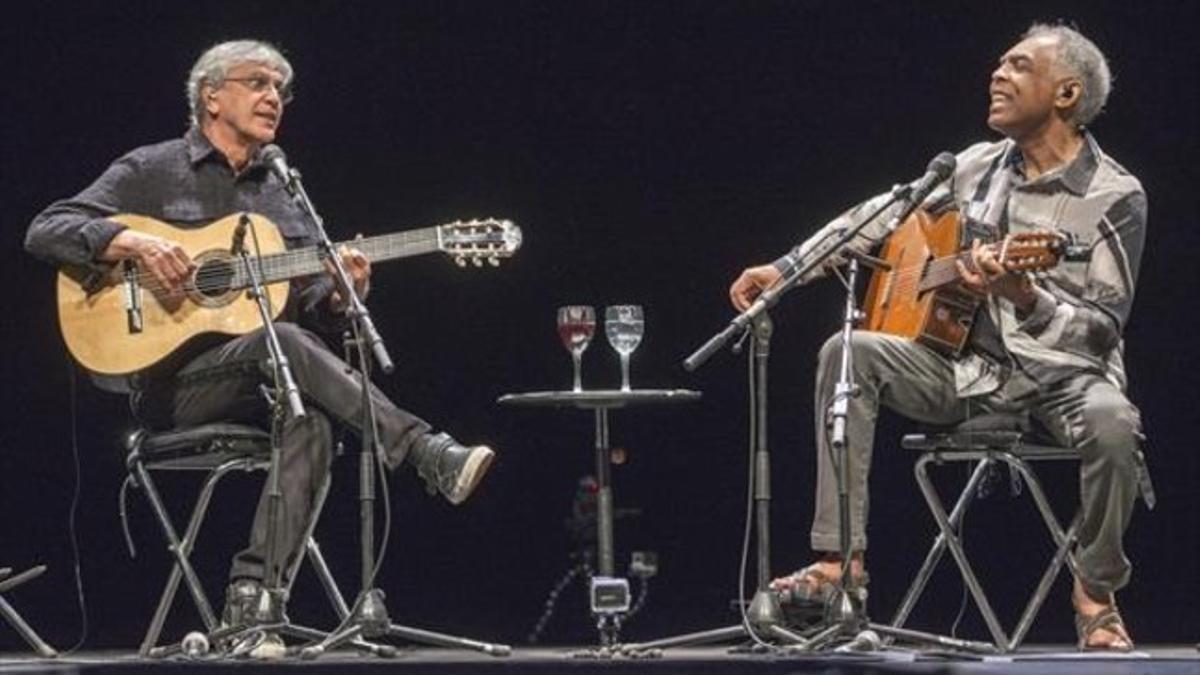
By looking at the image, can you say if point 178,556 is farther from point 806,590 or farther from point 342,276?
point 806,590

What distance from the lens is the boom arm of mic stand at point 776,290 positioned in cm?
477

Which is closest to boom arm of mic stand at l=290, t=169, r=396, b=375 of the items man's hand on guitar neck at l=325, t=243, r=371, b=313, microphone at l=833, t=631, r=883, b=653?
man's hand on guitar neck at l=325, t=243, r=371, b=313

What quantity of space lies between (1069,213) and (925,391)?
518mm

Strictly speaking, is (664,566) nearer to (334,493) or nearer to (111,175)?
(334,493)

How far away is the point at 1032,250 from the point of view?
16.0 ft

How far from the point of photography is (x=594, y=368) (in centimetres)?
658

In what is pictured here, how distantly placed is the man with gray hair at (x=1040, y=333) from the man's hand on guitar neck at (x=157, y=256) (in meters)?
1.24

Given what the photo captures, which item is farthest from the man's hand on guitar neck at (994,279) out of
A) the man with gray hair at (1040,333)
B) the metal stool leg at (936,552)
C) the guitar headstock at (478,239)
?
the guitar headstock at (478,239)

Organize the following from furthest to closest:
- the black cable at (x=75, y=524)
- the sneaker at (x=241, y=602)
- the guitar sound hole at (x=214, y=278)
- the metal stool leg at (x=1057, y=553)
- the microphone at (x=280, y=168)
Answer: the black cable at (x=75, y=524) < the guitar sound hole at (x=214, y=278) < the metal stool leg at (x=1057, y=553) < the sneaker at (x=241, y=602) < the microphone at (x=280, y=168)

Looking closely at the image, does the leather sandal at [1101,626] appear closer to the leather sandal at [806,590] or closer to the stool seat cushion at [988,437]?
the stool seat cushion at [988,437]

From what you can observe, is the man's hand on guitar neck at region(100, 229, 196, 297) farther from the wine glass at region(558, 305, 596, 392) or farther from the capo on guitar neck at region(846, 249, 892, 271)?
the capo on guitar neck at region(846, 249, 892, 271)

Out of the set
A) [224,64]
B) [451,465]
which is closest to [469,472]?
[451,465]

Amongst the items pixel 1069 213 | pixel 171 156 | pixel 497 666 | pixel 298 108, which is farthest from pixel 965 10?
pixel 497 666

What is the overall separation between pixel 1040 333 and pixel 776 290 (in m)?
0.69
